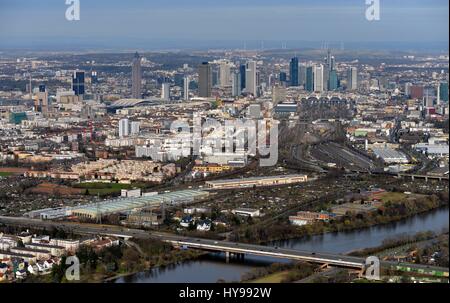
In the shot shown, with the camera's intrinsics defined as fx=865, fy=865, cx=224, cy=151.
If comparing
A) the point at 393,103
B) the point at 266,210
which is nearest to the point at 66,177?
the point at 266,210

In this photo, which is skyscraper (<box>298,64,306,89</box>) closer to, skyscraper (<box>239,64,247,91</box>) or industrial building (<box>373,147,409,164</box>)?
skyscraper (<box>239,64,247,91</box>)

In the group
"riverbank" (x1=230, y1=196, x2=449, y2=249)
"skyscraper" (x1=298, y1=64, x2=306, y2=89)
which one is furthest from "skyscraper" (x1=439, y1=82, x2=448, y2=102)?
"riverbank" (x1=230, y1=196, x2=449, y2=249)

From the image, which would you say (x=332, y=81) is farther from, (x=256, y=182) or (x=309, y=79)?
(x=256, y=182)

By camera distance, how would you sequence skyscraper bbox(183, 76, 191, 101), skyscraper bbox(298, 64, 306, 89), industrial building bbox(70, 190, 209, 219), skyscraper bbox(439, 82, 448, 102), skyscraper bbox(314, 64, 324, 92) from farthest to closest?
1. skyscraper bbox(298, 64, 306, 89)
2. skyscraper bbox(314, 64, 324, 92)
3. skyscraper bbox(183, 76, 191, 101)
4. skyscraper bbox(439, 82, 448, 102)
5. industrial building bbox(70, 190, 209, 219)

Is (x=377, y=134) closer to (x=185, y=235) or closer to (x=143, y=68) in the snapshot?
(x=185, y=235)

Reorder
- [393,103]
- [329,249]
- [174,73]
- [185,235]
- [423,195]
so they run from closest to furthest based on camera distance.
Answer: [329,249] < [185,235] < [423,195] < [393,103] < [174,73]

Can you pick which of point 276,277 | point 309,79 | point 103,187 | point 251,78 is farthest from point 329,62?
point 276,277
